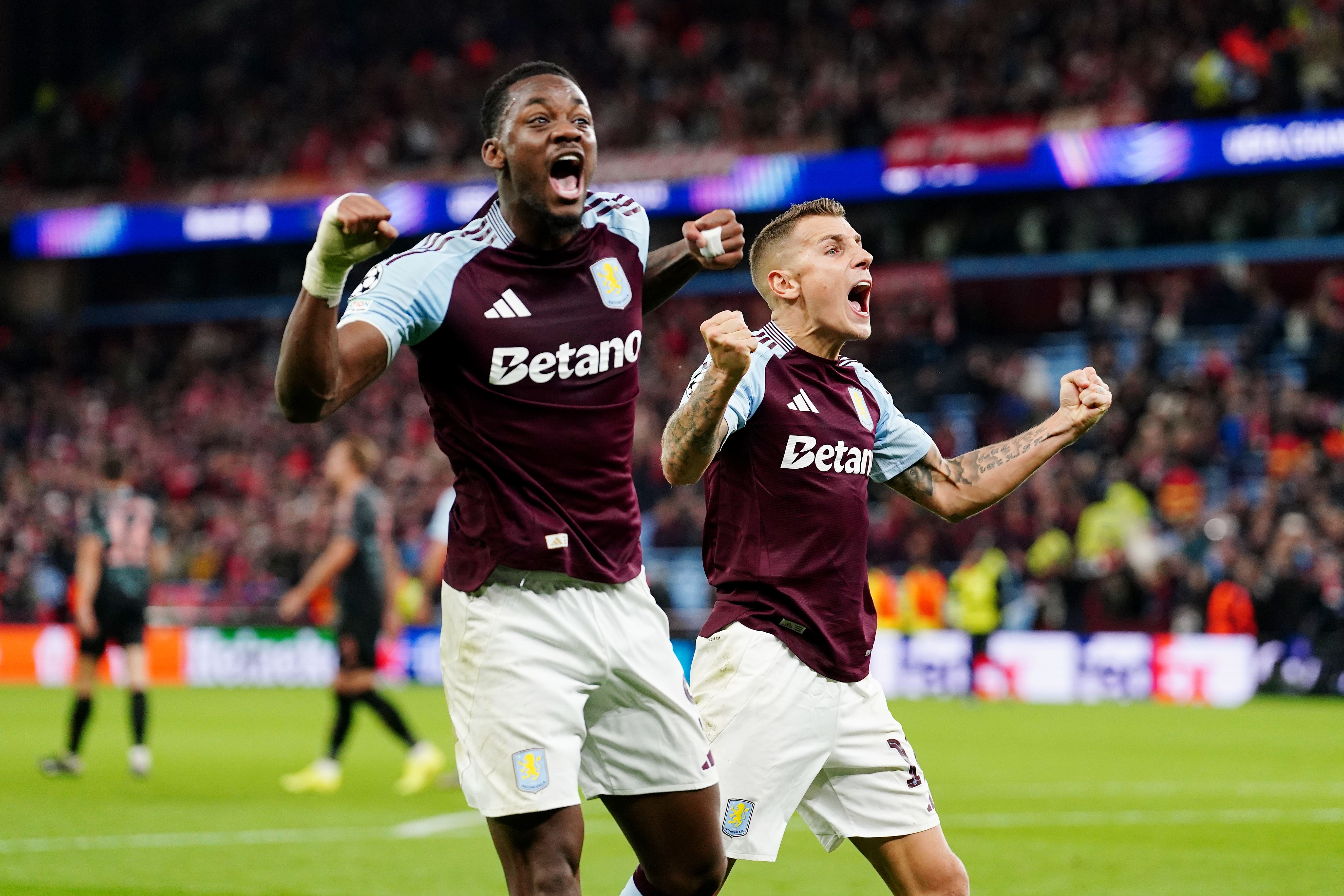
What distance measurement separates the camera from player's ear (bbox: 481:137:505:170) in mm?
4562

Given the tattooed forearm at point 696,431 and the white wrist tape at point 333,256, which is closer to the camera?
the white wrist tape at point 333,256

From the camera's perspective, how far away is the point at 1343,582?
63.0 ft

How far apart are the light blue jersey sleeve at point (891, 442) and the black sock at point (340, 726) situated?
21.8 ft

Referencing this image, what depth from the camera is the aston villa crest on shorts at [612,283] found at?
15.2ft

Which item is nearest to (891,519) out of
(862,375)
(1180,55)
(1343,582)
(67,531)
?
(1343,582)

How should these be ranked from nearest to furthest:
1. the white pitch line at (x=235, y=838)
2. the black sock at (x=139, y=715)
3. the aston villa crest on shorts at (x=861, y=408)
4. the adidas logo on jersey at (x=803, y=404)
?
the adidas logo on jersey at (x=803, y=404) < the aston villa crest on shorts at (x=861, y=408) < the white pitch line at (x=235, y=838) < the black sock at (x=139, y=715)

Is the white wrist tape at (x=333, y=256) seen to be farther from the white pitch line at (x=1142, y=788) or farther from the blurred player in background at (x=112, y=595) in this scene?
the blurred player in background at (x=112, y=595)

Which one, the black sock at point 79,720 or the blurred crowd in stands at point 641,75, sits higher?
the blurred crowd in stands at point 641,75

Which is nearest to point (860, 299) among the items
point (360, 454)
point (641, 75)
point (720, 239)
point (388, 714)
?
point (720, 239)

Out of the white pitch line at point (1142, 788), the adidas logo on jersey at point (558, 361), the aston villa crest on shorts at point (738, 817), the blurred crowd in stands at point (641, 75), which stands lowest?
the white pitch line at point (1142, 788)

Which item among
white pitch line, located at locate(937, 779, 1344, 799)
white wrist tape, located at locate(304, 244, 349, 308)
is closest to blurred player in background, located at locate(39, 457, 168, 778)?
white pitch line, located at locate(937, 779, 1344, 799)

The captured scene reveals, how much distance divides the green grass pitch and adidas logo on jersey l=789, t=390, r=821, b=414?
348 centimetres

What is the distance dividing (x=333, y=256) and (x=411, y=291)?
1.90 ft

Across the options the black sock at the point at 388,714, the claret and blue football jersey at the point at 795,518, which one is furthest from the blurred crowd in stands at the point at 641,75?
the claret and blue football jersey at the point at 795,518
